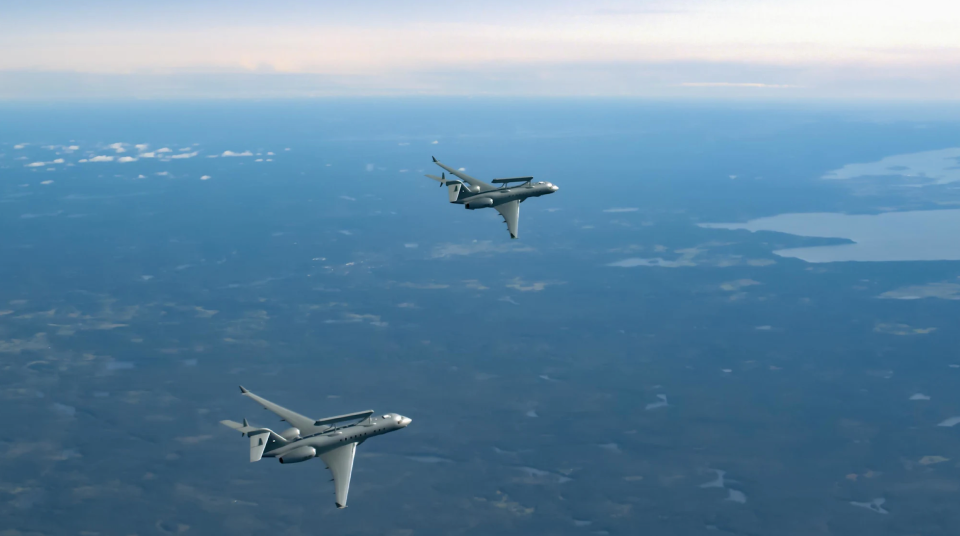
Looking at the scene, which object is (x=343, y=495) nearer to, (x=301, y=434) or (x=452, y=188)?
(x=301, y=434)

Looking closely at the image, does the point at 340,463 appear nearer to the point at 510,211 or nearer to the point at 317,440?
the point at 317,440

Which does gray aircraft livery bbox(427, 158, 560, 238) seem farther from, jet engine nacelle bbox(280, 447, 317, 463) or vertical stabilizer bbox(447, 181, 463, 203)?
jet engine nacelle bbox(280, 447, 317, 463)

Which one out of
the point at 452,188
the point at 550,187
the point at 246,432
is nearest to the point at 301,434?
the point at 246,432

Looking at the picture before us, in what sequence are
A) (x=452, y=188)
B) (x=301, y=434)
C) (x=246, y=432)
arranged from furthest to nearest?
(x=452, y=188)
(x=301, y=434)
(x=246, y=432)

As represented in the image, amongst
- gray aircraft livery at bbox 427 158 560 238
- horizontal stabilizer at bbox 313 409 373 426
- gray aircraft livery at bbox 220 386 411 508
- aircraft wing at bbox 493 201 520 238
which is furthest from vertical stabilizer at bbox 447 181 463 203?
horizontal stabilizer at bbox 313 409 373 426

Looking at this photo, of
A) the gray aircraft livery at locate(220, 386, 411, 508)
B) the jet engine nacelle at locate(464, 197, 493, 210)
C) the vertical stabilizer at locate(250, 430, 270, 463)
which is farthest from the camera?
the jet engine nacelle at locate(464, 197, 493, 210)

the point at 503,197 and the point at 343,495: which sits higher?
the point at 503,197

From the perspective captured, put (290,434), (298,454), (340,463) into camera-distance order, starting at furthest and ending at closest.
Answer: (290,434), (340,463), (298,454)

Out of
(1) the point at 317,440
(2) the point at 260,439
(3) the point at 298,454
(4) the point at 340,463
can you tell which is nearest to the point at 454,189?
(1) the point at 317,440

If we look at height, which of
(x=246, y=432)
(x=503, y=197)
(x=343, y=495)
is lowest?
(x=343, y=495)
